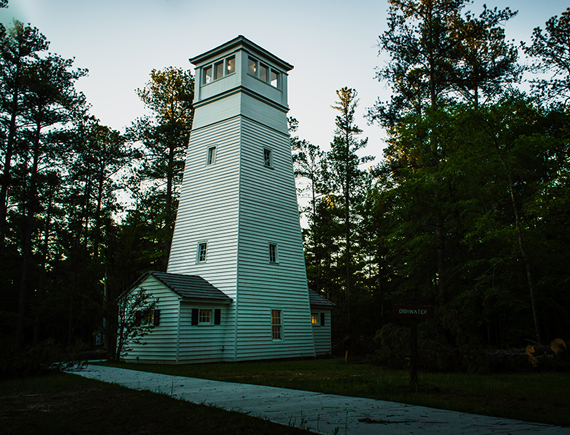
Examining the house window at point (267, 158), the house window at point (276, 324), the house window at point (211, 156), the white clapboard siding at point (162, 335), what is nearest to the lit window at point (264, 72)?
the house window at point (267, 158)

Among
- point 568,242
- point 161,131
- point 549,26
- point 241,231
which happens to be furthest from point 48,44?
point 568,242

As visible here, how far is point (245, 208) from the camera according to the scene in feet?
58.2

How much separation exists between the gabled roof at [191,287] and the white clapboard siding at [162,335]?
285 mm

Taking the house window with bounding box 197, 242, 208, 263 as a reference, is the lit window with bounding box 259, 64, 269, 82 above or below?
above

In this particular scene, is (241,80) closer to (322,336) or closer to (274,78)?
(274,78)

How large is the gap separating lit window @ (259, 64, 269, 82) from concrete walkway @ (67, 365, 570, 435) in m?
15.9

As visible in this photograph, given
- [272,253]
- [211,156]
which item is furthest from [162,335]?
[211,156]

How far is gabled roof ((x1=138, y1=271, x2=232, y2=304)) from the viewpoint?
1595 cm

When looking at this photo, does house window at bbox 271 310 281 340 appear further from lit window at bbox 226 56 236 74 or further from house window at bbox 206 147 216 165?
lit window at bbox 226 56 236 74

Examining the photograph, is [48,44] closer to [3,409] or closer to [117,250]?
[117,250]

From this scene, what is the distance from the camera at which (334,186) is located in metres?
28.0

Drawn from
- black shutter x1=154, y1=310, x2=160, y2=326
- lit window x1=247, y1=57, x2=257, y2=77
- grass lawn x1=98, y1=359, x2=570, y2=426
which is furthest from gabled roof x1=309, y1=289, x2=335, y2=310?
grass lawn x1=98, y1=359, x2=570, y2=426

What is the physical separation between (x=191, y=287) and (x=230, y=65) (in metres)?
10.2

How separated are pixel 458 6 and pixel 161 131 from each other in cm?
1677
